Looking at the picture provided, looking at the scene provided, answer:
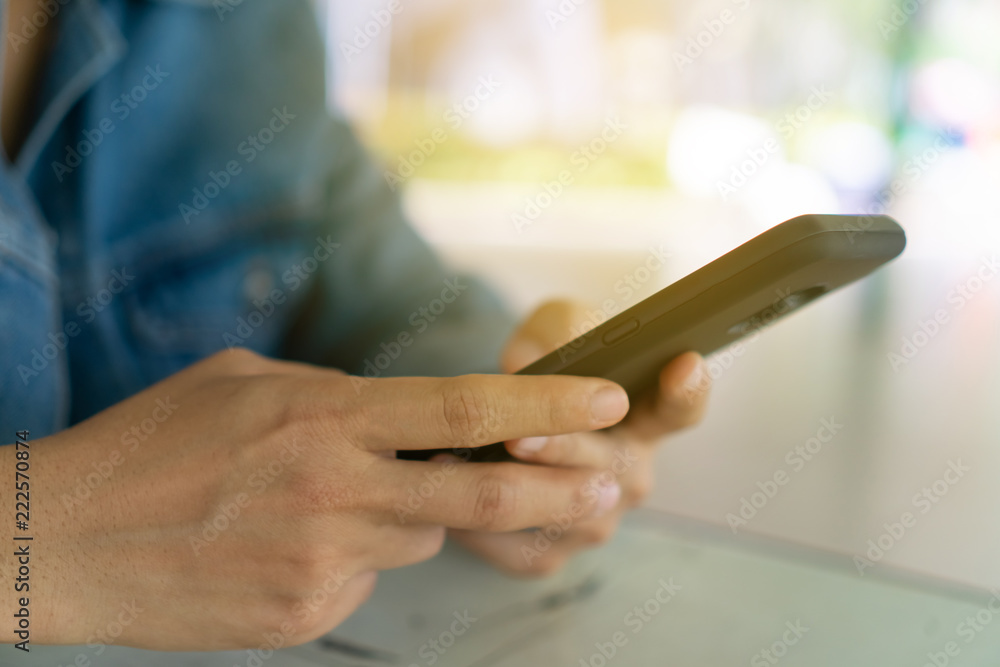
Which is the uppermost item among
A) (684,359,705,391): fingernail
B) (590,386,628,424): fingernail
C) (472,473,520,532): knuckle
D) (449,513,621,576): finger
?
(590,386,628,424): fingernail

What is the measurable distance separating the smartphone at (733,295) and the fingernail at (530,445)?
12 millimetres

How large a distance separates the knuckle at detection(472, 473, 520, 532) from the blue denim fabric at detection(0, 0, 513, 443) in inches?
12.5

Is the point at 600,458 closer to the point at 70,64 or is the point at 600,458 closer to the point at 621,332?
the point at 621,332

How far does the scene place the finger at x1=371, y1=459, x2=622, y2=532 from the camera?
41cm

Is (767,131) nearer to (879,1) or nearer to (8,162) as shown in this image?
(879,1)

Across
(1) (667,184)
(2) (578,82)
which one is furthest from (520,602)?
(2) (578,82)

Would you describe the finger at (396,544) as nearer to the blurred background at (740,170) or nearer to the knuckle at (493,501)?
the knuckle at (493,501)

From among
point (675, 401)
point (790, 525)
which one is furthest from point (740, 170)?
point (675, 401)

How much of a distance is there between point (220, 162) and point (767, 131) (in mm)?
2390

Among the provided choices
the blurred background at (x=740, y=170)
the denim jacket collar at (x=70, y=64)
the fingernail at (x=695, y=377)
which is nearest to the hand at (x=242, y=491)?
the fingernail at (x=695, y=377)

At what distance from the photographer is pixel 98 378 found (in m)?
0.76

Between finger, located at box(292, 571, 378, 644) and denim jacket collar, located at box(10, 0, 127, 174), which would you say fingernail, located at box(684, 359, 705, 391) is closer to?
finger, located at box(292, 571, 378, 644)

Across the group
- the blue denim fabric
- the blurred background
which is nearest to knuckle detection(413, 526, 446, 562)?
the blue denim fabric

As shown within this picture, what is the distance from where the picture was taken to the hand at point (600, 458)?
1.66 feet
